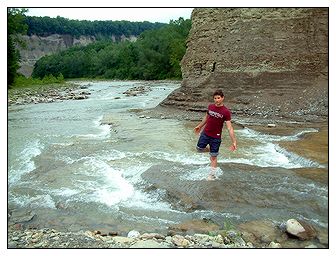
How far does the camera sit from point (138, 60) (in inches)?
3083

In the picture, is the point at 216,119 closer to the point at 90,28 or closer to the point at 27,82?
the point at 27,82

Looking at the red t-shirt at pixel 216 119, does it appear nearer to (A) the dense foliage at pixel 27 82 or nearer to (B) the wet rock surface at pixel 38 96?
(B) the wet rock surface at pixel 38 96

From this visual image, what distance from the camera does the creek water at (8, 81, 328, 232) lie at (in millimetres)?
5172

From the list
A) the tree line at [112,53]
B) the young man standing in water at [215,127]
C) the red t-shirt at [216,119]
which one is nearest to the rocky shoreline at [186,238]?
the young man standing in water at [215,127]

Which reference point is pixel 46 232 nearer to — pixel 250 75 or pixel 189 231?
pixel 189 231

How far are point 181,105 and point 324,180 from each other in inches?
483

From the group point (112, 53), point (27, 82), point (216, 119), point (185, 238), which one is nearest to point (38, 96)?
point (27, 82)

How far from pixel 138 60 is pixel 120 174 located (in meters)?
72.9

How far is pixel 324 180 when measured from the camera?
20.7ft

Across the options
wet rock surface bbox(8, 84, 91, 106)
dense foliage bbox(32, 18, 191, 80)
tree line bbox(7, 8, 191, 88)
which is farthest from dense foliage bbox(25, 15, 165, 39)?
wet rock surface bbox(8, 84, 91, 106)

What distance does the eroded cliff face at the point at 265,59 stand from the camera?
15758mm

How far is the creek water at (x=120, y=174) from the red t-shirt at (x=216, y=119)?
33.6 inches

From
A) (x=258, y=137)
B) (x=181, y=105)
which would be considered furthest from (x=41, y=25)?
(x=258, y=137)

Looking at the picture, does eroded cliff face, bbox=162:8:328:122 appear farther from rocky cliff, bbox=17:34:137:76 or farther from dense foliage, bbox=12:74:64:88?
rocky cliff, bbox=17:34:137:76
